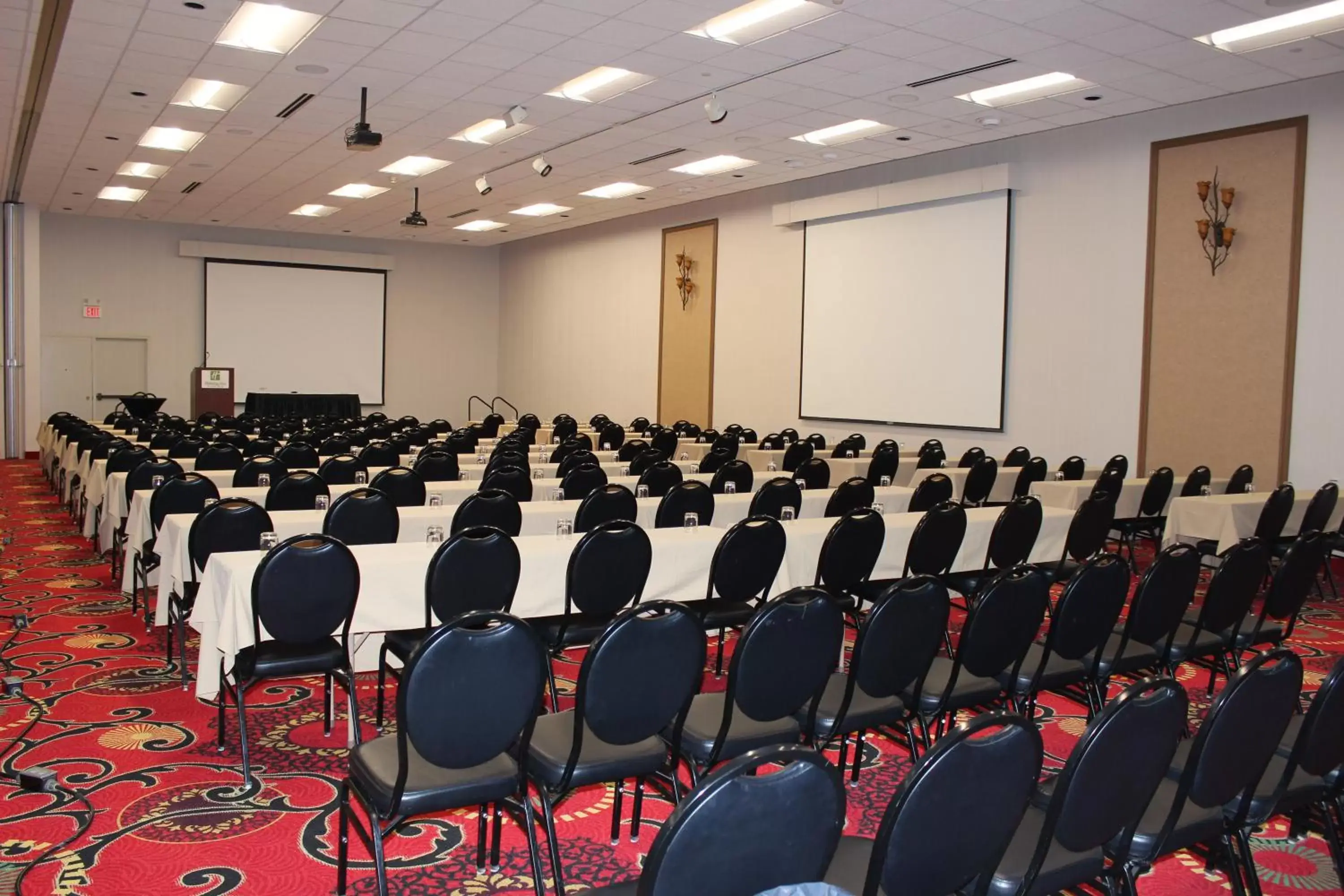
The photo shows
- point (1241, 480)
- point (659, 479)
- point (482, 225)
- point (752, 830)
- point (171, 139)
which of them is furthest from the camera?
point (482, 225)

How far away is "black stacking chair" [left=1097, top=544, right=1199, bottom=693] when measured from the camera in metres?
4.34

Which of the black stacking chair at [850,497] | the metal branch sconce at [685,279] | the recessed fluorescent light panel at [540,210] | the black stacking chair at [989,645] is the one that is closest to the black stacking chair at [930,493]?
the black stacking chair at [850,497]

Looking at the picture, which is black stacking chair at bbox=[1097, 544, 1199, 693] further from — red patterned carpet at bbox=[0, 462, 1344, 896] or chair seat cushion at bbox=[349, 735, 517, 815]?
chair seat cushion at bbox=[349, 735, 517, 815]

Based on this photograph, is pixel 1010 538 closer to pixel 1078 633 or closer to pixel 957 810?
pixel 1078 633

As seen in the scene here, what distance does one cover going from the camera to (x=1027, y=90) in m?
10.1

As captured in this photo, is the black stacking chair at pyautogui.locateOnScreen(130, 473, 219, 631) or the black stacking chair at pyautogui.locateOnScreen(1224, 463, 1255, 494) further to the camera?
the black stacking chair at pyautogui.locateOnScreen(1224, 463, 1255, 494)

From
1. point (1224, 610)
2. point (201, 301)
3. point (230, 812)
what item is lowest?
point (230, 812)

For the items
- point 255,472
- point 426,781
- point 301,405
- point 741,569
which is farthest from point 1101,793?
point 301,405

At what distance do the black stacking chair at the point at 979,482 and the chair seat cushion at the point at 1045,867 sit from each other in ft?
23.2

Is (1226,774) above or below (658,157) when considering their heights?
below

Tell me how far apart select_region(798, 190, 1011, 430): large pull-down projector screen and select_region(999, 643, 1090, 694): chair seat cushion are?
28.4 feet

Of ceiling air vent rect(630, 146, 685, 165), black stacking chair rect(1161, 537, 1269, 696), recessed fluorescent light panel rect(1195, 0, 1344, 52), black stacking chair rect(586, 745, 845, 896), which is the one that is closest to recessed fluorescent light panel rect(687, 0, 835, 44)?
recessed fluorescent light panel rect(1195, 0, 1344, 52)

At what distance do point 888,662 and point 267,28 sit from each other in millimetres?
7680

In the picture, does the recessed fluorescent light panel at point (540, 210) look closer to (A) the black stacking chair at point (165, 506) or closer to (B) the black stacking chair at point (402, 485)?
(B) the black stacking chair at point (402, 485)
